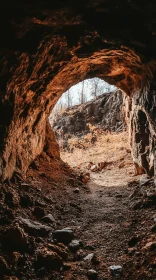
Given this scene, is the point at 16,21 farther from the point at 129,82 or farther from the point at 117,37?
the point at 129,82

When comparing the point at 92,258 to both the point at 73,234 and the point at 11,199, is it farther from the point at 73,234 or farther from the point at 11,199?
the point at 11,199

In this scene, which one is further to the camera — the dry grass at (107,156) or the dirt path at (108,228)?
the dry grass at (107,156)

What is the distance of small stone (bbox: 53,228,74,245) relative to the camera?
4.07m

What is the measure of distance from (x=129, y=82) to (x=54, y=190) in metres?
4.28

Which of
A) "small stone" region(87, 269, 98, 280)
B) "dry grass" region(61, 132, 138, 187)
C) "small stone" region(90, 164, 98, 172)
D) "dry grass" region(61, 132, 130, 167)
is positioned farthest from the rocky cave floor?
"dry grass" region(61, 132, 130, 167)

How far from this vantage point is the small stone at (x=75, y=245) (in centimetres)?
388

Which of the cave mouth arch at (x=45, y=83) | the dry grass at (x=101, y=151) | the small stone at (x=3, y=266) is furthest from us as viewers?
the dry grass at (x=101, y=151)

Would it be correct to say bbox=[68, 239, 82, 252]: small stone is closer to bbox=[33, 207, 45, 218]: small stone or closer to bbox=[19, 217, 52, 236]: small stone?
bbox=[19, 217, 52, 236]: small stone

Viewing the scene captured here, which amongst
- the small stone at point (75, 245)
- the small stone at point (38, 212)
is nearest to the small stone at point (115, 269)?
the small stone at point (75, 245)

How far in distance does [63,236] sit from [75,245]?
0.30 m

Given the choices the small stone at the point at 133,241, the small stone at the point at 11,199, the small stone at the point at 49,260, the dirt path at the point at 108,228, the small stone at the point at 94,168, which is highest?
the small stone at the point at 11,199

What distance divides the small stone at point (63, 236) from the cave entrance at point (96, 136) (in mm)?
7669

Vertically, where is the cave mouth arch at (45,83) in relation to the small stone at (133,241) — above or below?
above

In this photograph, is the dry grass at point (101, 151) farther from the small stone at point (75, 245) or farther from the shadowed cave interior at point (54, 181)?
the small stone at point (75, 245)
